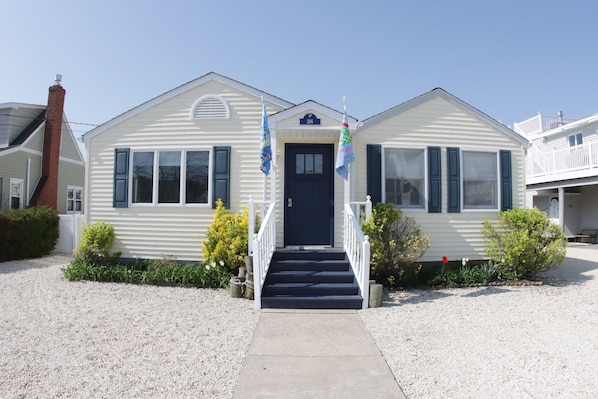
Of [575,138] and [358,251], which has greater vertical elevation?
[575,138]

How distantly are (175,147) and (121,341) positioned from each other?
4.95 metres

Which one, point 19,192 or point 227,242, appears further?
point 19,192

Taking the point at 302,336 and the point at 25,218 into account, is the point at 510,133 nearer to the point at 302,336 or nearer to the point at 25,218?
the point at 302,336

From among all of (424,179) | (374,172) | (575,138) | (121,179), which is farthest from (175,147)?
(575,138)

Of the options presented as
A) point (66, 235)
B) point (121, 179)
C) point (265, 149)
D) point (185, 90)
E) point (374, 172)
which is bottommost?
point (66, 235)

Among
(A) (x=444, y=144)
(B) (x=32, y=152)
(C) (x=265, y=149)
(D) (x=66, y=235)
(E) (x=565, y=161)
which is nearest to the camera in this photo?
(C) (x=265, y=149)

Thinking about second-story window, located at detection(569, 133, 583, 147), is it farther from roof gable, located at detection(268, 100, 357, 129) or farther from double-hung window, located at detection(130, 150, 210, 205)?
double-hung window, located at detection(130, 150, 210, 205)

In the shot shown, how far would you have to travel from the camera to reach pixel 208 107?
26.5ft

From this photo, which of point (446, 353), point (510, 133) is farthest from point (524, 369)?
point (510, 133)

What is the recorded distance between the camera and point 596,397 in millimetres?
2965

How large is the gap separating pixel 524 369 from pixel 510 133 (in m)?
6.33

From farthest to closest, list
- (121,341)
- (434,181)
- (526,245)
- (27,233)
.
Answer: (27,233) → (434,181) → (526,245) → (121,341)

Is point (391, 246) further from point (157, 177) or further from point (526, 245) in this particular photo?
point (157, 177)

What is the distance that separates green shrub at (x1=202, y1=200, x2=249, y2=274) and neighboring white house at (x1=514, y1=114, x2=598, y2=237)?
15.6m
